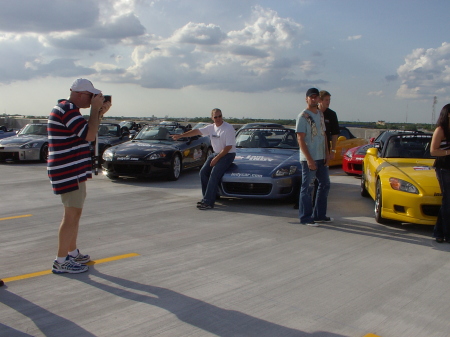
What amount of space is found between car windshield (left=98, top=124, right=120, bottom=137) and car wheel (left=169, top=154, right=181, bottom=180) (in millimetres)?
4195

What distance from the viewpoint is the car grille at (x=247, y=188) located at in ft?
25.0

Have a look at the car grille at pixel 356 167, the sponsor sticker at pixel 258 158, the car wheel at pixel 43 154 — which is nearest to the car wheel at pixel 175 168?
the sponsor sticker at pixel 258 158

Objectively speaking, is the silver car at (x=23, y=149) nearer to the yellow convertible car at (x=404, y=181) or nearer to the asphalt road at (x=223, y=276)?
the asphalt road at (x=223, y=276)

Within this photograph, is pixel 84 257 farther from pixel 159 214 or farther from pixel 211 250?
pixel 159 214

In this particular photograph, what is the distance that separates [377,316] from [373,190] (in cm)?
397

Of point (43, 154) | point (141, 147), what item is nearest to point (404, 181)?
point (141, 147)

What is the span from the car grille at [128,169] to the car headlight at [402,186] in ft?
18.9

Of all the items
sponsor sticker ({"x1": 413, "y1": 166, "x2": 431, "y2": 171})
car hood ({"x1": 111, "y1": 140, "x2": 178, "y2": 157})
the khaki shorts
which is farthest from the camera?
car hood ({"x1": 111, "y1": 140, "x2": 178, "y2": 157})

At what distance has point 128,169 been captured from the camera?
10523mm

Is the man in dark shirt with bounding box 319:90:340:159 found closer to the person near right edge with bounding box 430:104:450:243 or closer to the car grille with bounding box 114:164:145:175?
the person near right edge with bounding box 430:104:450:243

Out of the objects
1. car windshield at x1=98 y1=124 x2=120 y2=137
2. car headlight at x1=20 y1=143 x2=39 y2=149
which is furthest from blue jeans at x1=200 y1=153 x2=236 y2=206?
car headlight at x1=20 y1=143 x2=39 y2=149

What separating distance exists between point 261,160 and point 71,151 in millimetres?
4386

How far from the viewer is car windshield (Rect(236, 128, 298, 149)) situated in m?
→ 9.12

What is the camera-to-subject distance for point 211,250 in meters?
5.17
